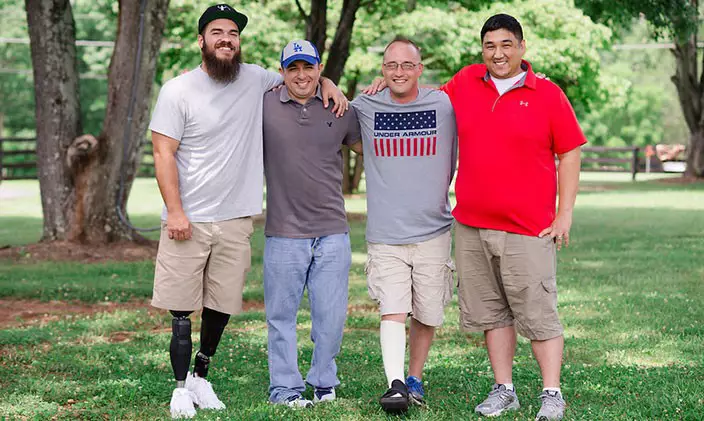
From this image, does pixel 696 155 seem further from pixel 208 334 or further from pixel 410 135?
pixel 208 334

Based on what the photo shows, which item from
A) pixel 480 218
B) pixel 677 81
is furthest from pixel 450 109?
pixel 677 81

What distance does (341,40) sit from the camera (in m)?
17.8

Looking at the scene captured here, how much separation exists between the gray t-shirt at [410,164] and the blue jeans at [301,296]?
307mm

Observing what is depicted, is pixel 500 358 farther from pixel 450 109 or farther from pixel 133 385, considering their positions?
pixel 133 385

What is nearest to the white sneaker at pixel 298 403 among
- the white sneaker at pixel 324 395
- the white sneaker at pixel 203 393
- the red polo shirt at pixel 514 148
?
the white sneaker at pixel 324 395

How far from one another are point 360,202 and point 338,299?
20.3m

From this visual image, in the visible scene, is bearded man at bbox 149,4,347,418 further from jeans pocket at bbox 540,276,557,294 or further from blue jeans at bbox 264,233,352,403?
jeans pocket at bbox 540,276,557,294

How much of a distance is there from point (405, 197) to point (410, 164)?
180 millimetres

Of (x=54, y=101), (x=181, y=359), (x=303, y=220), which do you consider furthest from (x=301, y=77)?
(x=54, y=101)

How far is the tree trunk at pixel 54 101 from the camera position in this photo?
524 inches

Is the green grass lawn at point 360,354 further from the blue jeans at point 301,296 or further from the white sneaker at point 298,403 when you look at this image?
the blue jeans at point 301,296

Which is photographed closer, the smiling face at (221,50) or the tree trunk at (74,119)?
the smiling face at (221,50)

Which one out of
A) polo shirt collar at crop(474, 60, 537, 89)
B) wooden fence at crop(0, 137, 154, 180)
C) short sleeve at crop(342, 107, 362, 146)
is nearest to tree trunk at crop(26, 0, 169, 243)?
short sleeve at crop(342, 107, 362, 146)

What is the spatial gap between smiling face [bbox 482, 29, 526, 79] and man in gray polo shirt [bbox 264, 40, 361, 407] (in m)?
0.85
